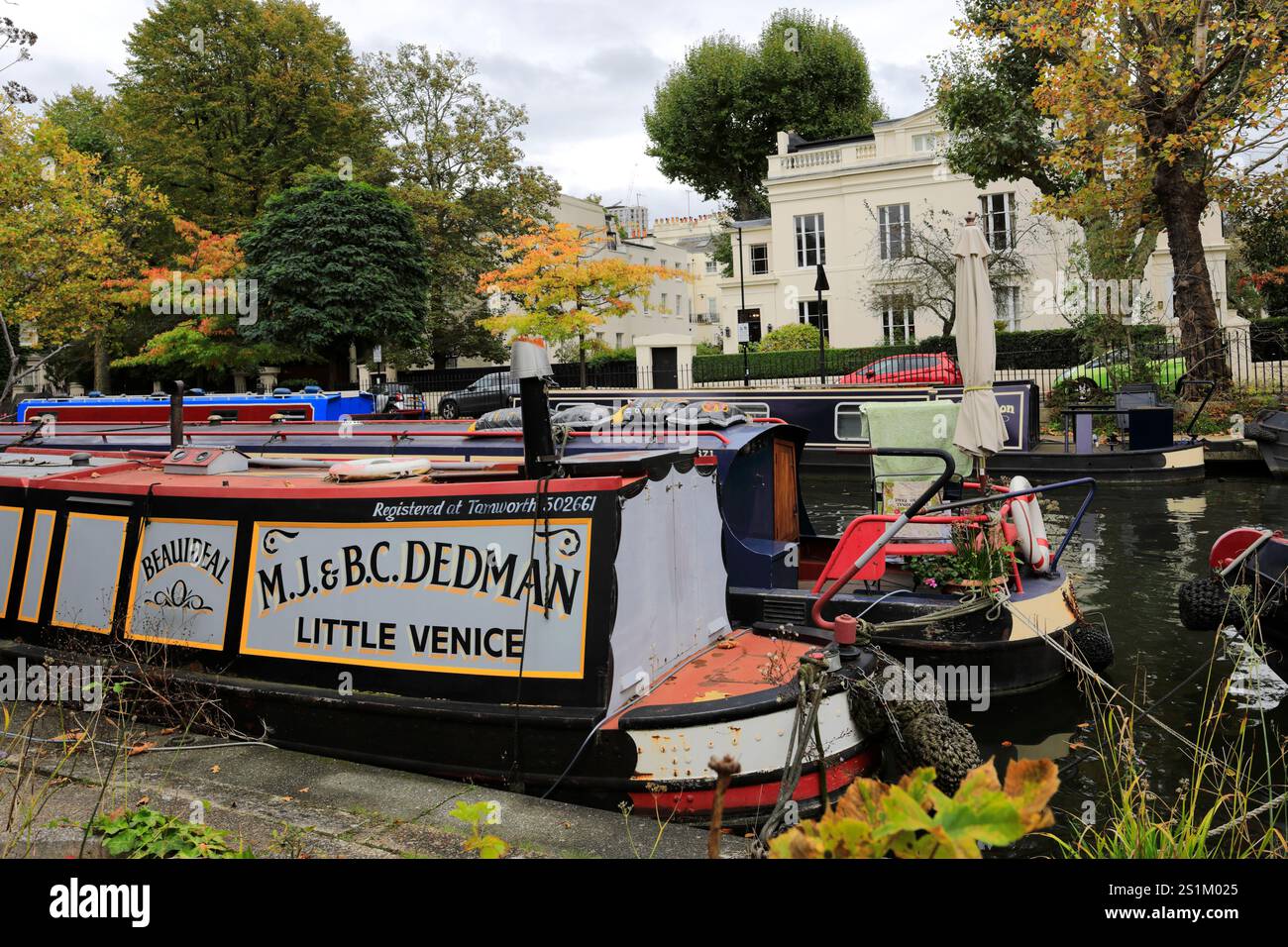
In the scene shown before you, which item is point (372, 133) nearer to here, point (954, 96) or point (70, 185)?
point (70, 185)

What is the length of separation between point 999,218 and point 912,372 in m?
16.4

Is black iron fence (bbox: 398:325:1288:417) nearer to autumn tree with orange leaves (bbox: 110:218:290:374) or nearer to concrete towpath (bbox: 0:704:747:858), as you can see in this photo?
autumn tree with orange leaves (bbox: 110:218:290:374)

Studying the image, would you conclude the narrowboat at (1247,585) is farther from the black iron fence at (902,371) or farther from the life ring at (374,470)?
the black iron fence at (902,371)

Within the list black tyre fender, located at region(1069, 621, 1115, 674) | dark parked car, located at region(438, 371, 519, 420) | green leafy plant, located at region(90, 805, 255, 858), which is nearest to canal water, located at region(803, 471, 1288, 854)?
black tyre fender, located at region(1069, 621, 1115, 674)

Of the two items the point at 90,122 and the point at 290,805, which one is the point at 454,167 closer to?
the point at 90,122

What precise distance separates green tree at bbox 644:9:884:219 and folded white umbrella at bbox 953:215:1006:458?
4031cm

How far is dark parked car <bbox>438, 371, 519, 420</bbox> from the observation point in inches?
1308

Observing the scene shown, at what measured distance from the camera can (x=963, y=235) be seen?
9805mm

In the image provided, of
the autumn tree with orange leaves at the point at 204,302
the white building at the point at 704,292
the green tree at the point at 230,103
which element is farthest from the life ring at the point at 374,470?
the white building at the point at 704,292

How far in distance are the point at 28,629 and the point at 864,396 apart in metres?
16.1

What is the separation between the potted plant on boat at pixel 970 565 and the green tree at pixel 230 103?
31.0 m

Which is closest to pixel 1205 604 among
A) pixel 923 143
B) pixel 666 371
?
pixel 666 371

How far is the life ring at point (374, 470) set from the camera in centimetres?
621
